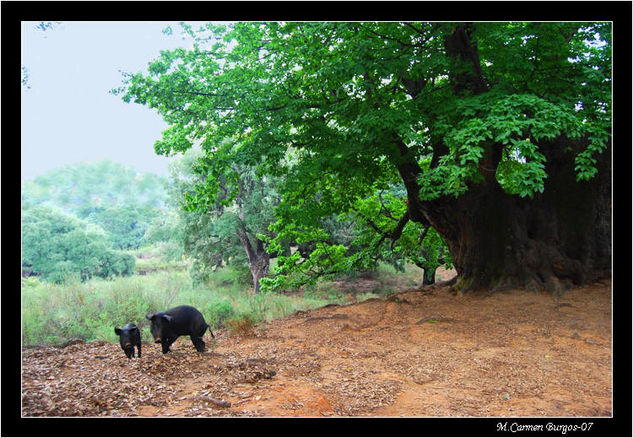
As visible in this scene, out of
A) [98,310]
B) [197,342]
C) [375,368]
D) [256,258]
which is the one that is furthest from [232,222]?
[375,368]

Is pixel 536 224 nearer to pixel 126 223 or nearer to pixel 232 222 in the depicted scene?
pixel 232 222

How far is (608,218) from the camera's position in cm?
923

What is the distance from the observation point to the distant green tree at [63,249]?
14453 mm

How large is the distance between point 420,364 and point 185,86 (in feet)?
20.0

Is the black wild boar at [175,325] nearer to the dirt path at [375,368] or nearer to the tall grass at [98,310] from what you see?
the dirt path at [375,368]

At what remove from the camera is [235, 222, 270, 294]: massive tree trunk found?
19.6 meters

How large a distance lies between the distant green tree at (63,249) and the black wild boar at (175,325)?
8567 millimetres

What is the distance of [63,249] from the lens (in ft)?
52.7

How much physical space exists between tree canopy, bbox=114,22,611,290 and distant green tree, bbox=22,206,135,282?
8057mm

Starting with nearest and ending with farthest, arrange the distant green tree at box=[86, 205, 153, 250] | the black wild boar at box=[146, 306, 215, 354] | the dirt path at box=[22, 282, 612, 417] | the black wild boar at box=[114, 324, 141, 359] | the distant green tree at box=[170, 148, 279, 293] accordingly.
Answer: the dirt path at box=[22, 282, 612, 417]
the black wild boar at box=[114, 324, 141, 359]
the black wild boar at box=[146, 306, 215, 354]
the distant green tree at box=[170, 148, 279, 293]
the distant green tree at box=[86, 205, 153, 250]

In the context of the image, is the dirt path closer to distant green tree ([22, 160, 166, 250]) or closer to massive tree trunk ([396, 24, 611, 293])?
massive tree trunk ([396, 24, 611, 293])

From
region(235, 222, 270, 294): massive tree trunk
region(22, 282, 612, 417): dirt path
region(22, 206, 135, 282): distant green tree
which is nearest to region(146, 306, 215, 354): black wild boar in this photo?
region(22, 282, 612, 417): dirt path

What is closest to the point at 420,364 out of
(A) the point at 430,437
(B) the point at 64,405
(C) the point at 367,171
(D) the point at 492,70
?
(A) the point at 430,437

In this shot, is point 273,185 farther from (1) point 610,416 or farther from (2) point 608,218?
(1) point 610,416
